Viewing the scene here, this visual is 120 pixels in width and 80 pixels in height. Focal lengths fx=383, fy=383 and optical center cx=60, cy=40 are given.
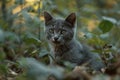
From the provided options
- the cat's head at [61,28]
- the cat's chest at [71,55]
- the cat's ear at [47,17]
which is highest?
the cat's ear at [47,17]

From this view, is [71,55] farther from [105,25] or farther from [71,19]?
[105,25]

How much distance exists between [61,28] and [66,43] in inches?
10.9

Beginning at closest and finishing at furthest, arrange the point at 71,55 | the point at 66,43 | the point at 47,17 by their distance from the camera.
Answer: the point at 71,55 → the point at 66,43 → the point at 47,17

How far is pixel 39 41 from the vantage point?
18.7 ft

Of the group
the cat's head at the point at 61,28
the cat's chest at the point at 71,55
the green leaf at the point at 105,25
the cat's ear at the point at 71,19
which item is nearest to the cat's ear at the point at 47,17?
the cat's head at the point at 61,28

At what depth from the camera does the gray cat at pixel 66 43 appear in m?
6.47

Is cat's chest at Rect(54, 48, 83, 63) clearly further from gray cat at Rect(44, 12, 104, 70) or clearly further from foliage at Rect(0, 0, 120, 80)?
foliage at Rect(0, 0, 120, 80)

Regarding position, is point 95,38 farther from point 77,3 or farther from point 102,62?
point 77,3

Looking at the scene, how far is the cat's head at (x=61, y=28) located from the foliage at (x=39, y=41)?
210mm

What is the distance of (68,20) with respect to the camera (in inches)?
264

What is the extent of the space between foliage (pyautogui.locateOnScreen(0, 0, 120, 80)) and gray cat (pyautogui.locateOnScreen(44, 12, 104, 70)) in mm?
171

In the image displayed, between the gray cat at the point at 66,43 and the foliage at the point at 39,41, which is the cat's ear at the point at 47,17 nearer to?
the gray cat at the point at 66,43

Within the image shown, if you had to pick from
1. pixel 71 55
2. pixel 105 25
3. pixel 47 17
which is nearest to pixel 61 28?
pixel 47 17

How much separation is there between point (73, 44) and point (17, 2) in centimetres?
148
